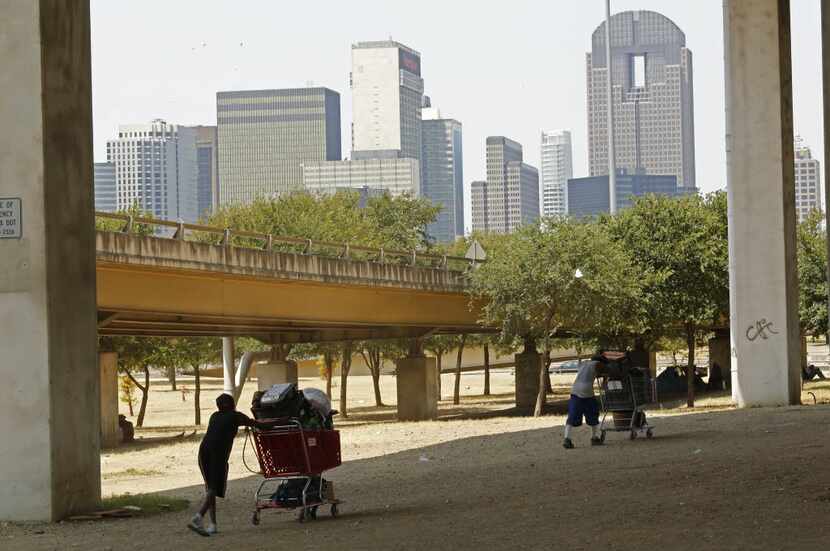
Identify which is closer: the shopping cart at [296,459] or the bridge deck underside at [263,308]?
the shopping cart at [296,459]

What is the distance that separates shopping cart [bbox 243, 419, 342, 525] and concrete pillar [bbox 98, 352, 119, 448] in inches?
1074

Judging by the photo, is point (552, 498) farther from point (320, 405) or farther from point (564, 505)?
point (320, 405)

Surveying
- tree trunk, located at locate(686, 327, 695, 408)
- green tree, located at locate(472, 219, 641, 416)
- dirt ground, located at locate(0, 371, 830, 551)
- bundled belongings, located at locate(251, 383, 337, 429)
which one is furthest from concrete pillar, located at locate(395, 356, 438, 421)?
bundled belongings, located at locate(251, 383, 337, 429)

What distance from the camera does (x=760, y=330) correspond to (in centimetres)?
3444

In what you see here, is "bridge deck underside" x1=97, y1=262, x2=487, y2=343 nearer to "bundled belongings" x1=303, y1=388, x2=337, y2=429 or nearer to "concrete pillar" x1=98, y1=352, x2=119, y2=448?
"concrete pillar" x1=98, y1=352, x2=119, y2=448

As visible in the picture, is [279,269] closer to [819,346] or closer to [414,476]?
[414,476]

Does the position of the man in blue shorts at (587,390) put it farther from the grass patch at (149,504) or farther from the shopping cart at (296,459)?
the shopping cart at (296,459)

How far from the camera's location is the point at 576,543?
12758 mm

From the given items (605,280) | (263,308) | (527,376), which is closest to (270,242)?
(263,308)

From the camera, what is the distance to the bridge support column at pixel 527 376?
57.8 m

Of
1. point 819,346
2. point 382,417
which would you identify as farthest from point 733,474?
point 819,346

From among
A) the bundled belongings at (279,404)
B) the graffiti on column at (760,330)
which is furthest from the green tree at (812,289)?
the bundled belongings at (279,404)

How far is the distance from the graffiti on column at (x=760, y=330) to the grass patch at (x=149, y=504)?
18161mm

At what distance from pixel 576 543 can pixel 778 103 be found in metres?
23.0
